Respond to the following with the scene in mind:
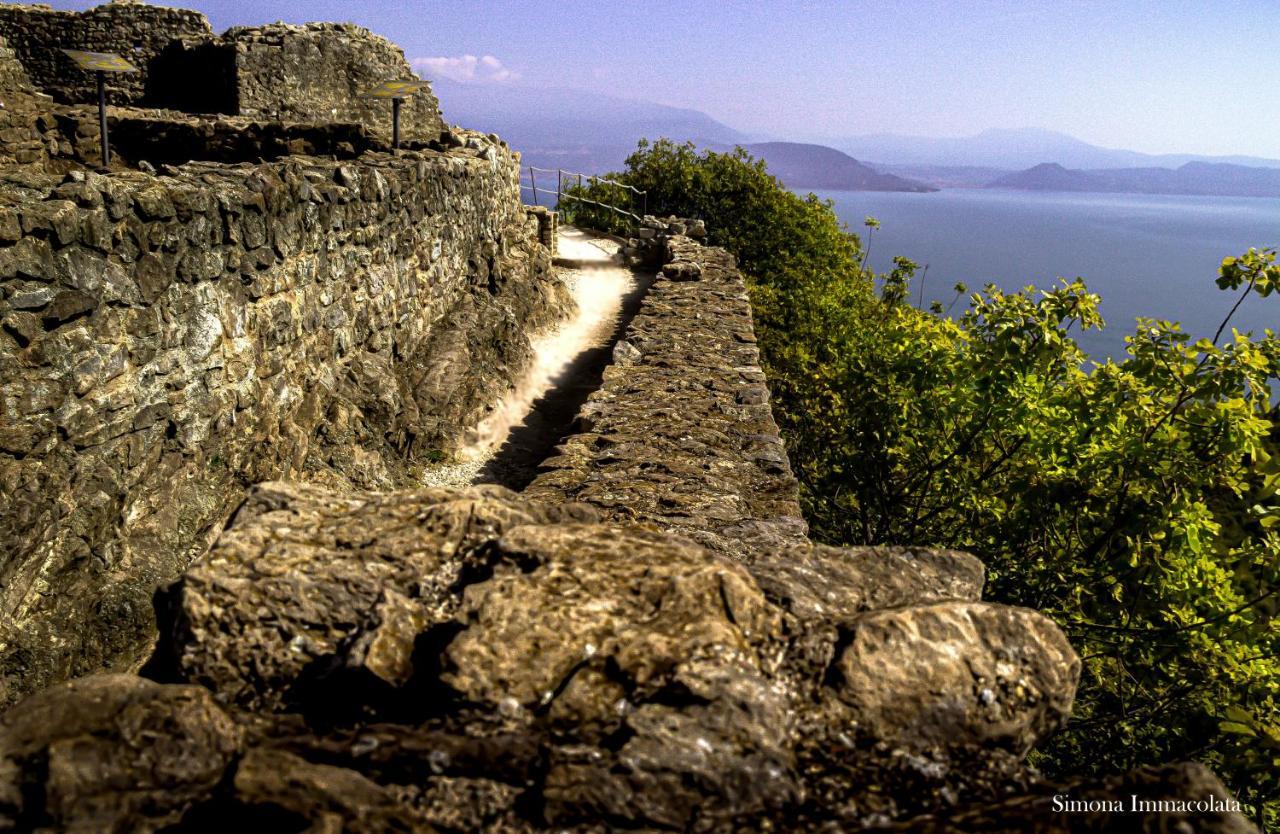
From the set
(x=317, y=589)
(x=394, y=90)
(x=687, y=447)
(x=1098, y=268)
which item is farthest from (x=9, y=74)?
(x=1098, y=268)

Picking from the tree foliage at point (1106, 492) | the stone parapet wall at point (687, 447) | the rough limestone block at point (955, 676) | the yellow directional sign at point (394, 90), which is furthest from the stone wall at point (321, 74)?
the rough limestone block at point (955, 676)

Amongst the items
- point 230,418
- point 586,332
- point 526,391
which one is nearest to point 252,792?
point 230,418

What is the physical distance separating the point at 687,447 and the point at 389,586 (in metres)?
3.91

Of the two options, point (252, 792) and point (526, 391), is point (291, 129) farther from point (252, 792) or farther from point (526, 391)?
point (252, 792)

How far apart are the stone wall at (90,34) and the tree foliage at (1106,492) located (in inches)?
729

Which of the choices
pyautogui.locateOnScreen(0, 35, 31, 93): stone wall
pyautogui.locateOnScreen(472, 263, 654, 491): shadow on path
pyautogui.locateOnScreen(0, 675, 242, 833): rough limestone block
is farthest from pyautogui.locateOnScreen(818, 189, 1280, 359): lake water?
pyautogui.locateOnScreen(0, 675, 242, 833): rough limestone block

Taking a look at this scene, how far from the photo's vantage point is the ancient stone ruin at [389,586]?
221cm

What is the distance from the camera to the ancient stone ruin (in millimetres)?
2205

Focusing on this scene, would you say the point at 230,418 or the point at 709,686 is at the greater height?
the point at 709,686

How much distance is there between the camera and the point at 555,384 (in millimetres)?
14164

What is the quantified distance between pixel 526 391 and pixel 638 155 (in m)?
20.3

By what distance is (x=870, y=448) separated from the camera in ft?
30.8

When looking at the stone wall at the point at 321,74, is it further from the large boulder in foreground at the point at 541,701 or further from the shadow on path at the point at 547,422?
the large boulder in foreground at the point at 541,701

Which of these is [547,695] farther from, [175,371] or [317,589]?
[175,371]
